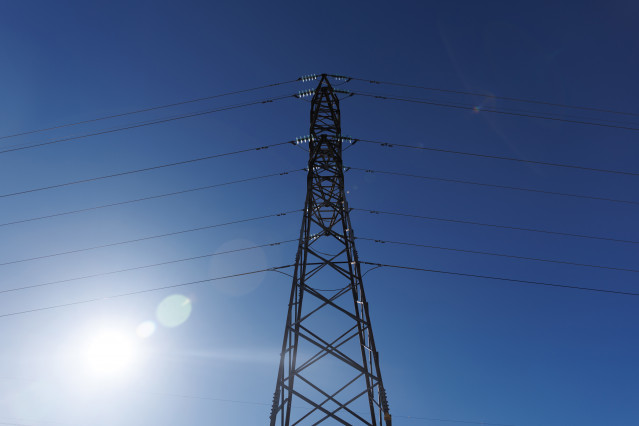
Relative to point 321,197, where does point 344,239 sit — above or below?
below

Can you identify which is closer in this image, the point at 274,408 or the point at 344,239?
the point at 274,408

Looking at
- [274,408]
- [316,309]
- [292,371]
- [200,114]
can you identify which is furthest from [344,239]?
[200,114]

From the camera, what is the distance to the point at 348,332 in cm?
1195

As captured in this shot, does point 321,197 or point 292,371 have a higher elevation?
point 321,197

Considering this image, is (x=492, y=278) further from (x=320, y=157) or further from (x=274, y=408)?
(x=274, y=408)

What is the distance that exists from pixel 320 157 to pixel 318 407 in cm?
880

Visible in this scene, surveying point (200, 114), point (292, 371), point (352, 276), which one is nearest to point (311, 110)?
point (200, 114)

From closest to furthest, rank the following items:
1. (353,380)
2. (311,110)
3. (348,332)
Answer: (353,380) → (348,332) → (311,110)

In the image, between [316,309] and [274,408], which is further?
[316,309]

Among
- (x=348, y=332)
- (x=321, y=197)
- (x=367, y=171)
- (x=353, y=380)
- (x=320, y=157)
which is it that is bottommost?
(x=353, y=380)

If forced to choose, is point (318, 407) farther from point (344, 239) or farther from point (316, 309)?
point (344, 239)

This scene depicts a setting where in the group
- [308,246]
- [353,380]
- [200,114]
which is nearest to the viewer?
[353,380]

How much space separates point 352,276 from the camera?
12.4 m

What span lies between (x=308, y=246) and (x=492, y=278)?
7415mm
